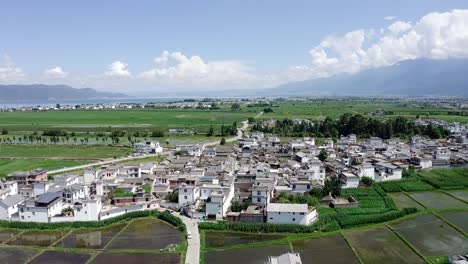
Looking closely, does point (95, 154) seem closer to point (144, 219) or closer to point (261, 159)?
point (261, 159)

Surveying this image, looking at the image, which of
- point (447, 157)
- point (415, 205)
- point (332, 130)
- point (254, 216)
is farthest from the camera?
point (332, 130)

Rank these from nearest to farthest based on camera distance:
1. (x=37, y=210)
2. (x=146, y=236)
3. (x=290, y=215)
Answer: (x=146, y=236) < (x=290, y=215) < (x=37, y=210)

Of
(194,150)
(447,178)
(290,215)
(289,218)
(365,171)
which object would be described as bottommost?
(447,178)

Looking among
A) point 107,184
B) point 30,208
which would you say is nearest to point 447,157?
point 107,184

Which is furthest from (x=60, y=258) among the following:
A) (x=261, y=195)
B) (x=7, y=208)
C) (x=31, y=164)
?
(x=31, y=164)

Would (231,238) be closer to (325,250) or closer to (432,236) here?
(325,250)

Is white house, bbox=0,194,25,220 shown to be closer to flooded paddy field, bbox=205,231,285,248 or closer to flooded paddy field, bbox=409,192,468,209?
flooded paddy field, bbox=205,231,285,248

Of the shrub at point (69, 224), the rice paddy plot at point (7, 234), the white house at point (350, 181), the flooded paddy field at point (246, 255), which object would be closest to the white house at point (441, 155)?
the white house at point (350, 181)
